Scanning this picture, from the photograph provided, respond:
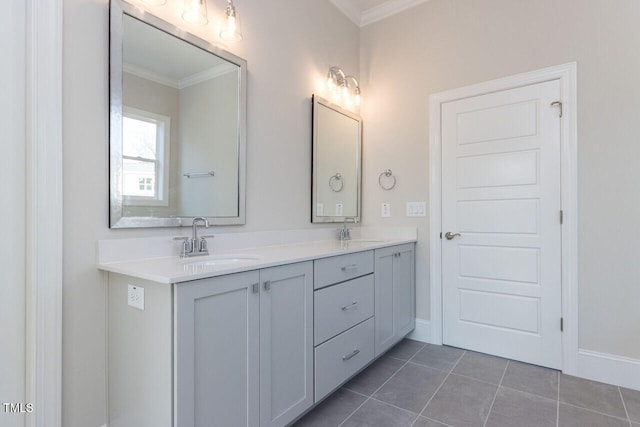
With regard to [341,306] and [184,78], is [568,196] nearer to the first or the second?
[341,306]

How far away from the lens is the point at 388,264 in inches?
93.4

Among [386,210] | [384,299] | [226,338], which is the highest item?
[386,210]

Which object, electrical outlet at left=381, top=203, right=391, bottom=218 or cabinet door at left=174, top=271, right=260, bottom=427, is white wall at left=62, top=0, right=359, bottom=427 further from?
electrical outlet at left=381, top=203, right=391, bottom=218

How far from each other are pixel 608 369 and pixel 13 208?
3193 millimetres

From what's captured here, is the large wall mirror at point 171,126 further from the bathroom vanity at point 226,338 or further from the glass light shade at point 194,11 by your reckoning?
the bathroom vanity at point 226,338

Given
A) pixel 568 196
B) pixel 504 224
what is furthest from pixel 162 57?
pixel 568 196

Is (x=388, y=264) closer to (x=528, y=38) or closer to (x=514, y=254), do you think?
(x=514, y=254)

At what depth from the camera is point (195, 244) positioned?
1667 millimetres

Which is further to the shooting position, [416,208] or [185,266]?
[416,208]

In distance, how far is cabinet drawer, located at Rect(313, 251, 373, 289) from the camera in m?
1.72

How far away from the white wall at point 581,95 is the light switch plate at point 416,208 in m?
0.05

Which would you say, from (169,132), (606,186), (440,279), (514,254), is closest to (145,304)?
(169,132)

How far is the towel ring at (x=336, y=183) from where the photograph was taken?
2734 millimetres

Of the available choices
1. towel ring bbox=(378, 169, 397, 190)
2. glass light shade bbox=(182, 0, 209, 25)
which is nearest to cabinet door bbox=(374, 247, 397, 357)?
towel ring bbox=(378, 169, 397, 190)
